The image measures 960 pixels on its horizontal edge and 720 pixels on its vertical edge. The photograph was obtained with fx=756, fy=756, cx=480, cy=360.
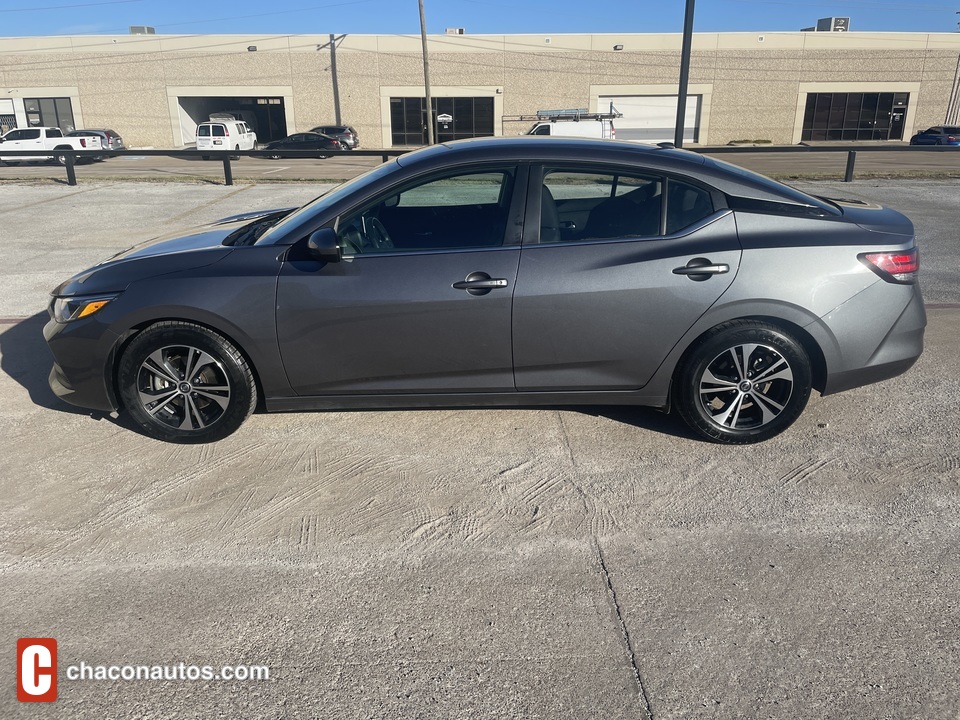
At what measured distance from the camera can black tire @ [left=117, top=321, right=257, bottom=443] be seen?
4.13m

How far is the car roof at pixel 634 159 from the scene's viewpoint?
415 cm

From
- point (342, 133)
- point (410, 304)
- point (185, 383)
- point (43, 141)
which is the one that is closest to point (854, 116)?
point (342, 133)

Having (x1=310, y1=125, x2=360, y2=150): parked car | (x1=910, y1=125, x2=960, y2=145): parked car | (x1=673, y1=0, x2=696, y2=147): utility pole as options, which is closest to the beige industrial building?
(x1=310, y1=125, x2=360, y2=150): parked car

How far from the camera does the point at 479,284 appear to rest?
3.99m

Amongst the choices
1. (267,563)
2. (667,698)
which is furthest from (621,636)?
(267,563)

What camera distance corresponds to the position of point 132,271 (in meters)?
4.21

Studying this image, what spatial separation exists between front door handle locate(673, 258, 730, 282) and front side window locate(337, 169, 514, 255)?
0.99m

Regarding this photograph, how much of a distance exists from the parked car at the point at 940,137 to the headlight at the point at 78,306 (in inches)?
1878

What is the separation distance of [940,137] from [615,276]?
47479mm

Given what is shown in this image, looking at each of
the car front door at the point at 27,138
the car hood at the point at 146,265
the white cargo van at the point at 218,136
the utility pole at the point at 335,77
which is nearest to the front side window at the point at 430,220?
the car hood at the point at 146,265

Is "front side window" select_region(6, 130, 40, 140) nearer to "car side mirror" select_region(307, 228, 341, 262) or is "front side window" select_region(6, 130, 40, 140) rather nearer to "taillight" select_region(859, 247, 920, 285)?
"car side mirror" select_region(307, 228, 341, 262)

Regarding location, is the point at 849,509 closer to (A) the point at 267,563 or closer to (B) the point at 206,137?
(A) the point at 267,563

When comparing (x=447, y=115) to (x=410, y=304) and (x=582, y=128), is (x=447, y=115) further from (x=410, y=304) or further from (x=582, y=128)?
(x=410, y=304)

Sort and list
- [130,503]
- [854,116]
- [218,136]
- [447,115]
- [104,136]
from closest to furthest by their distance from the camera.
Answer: [130,503] < [104,136] < [218,136] < [447,115] < [854,116]
